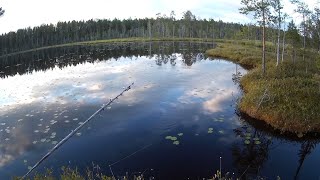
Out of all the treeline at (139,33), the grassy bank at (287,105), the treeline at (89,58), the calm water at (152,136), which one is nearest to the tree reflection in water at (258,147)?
the calm water at (152,136)

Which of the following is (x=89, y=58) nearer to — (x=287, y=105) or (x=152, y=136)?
(x=152, y=136)

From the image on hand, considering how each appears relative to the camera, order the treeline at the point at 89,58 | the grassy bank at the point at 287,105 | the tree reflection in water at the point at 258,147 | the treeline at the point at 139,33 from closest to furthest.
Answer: the tree reflection in water at the point at 258,147 → the grassy bank at the point at 287,105 → the treeline at the point at 89,58 → the treeline at the point at 139,33

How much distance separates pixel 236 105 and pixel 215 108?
2.35m

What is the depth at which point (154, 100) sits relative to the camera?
1404 inches

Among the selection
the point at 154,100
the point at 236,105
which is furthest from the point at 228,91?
the point at 154,100

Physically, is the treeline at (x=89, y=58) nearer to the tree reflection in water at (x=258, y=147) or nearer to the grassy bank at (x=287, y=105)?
the grassy bank at (x=287, y=105)

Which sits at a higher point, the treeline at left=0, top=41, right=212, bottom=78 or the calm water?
the treeline at left=0, top=41, right=212, bottom=78

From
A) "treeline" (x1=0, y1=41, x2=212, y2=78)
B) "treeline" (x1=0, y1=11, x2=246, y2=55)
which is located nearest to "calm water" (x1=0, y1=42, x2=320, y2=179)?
"treeline" (x1=0, y1=41, x2=212, y2=78)

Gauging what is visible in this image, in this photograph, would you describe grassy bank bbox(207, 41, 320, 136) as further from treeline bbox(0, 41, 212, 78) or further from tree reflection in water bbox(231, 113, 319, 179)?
treeline bbox(0, 41, 212, 78)

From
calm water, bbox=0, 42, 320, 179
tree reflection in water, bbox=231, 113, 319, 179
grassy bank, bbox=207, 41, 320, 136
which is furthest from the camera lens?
grassy bank, bbox=207, 41, 320, 136

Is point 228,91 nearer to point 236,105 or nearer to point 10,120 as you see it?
point 236,105

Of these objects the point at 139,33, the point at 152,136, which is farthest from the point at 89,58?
the point at 139,33

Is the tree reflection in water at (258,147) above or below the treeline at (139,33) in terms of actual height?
below

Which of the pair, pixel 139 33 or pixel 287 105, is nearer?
pixel 287 105
